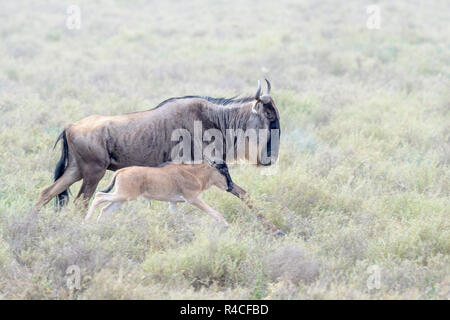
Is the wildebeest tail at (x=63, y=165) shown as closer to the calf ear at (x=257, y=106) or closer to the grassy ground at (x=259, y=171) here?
the grassy ground at (x=259, y=171)

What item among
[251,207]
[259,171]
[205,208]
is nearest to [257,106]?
[259,171]

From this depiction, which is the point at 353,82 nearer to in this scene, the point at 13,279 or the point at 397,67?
the point at 397,67

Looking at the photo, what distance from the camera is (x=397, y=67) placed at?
1227 cm

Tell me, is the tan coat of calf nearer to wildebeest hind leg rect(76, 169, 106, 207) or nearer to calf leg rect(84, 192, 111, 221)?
calf leg rect(84, 192, 111, 221)

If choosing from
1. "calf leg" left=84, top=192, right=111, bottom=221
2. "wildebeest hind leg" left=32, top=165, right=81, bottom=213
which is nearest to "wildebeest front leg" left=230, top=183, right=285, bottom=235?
"calf leg" left=84, top=192, right=111, bottom=221

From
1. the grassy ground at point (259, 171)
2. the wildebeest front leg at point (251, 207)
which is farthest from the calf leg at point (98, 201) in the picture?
the wildebeest front leg at point (251, 207)

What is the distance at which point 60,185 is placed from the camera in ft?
17.9

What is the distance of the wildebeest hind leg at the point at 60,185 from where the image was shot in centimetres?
545

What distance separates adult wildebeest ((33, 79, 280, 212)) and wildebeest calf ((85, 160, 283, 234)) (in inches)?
10.1

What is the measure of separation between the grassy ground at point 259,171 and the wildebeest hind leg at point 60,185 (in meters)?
0.23

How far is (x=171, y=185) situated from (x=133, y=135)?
0.63 meters

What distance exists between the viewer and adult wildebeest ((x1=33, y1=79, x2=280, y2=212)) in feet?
17.7

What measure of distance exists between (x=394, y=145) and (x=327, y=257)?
3.41m

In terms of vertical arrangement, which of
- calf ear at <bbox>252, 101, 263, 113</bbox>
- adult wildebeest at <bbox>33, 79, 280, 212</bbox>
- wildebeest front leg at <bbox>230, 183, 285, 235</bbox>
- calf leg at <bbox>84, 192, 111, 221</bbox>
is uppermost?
calf ear at <bbox>252, 101, 263, 113</bbox>
